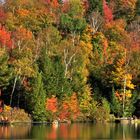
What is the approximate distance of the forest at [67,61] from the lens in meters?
82.4

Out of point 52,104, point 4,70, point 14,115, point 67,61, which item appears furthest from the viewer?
point 67,61

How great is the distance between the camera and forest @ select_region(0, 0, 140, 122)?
82438 mm

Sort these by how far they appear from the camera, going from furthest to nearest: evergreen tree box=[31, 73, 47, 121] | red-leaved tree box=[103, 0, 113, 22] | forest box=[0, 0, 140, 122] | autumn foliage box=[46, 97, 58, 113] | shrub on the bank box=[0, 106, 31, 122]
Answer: red-leaved tree box=[103, 0, 113, 22], forest box=[0, 0, 140, 122], autumn foliage box=[46, 97, 58, 113], evergreen tree box=[31, 73, 47, 121], shrub on the bank box=[0, 106, 31, 122]

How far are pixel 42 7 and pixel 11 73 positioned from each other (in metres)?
44.2

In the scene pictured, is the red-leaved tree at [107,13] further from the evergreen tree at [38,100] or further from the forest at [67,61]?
the evergreen tree at [38,100]

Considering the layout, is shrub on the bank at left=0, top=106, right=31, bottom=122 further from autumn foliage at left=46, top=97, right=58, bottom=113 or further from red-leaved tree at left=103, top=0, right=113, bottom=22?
red-leaved tree at left=103, top=0, right=113, bottom=22

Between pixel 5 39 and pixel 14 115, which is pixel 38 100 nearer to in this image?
pixel 14 115

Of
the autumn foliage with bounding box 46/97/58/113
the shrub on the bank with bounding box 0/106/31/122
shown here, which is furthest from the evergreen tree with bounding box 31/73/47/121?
the autumn foliage with bounding box 46/97/58/113

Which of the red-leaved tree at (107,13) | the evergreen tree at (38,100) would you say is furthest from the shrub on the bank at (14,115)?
the red-leaved tree at (107,13)

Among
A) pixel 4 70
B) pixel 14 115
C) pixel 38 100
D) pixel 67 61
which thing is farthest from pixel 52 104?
pixel 67 61

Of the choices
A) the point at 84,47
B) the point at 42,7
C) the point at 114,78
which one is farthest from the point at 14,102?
the point at 42,7

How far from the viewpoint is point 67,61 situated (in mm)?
96938

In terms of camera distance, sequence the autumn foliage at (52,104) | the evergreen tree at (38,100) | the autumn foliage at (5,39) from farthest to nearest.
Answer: the autumn foliage at (5,39) < the autumn foliage at (52,104) < the evergreen tree at (38,100)

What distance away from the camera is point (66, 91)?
3450 inches
